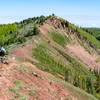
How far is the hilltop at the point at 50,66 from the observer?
26797mm

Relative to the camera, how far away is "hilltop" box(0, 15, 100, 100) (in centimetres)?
2680

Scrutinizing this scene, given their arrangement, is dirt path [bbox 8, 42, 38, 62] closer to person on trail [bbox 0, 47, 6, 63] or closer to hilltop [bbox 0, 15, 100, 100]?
hilltop [bbox 0, 15, 100, 100]

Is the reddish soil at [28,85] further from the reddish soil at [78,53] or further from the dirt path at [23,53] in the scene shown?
the reddish soil at [78,53]

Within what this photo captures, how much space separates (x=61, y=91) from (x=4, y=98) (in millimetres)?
13312

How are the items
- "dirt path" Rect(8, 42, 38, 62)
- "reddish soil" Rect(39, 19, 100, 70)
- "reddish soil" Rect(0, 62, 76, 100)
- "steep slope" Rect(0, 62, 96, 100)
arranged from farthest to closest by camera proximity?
"reddish soil" Rect(39, 19, 100, 70), "dirt path" Rect(8, 42, 38, 62), "reddish soil" Rect(0, 62, 76, 100), "steep slope" Rect(0, 62, 96, 100)

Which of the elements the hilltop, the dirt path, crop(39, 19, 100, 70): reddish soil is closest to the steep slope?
the hilltop

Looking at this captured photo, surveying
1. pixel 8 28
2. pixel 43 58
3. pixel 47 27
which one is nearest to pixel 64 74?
pixel 43 58

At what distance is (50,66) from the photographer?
49812mm

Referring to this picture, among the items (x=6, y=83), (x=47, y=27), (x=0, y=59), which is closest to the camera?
(x=6, y=83)

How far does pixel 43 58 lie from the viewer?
2085 inches

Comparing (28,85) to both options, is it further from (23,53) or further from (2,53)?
(23,53)

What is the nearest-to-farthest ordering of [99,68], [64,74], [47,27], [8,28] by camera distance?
[64,74] → [99,68] → [47,27] → [8,28]

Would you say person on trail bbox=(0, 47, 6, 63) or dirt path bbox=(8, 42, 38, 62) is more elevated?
person on trail bbox=(0, 47, 6, 63)

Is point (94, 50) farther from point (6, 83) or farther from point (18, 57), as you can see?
point (6, 83)
